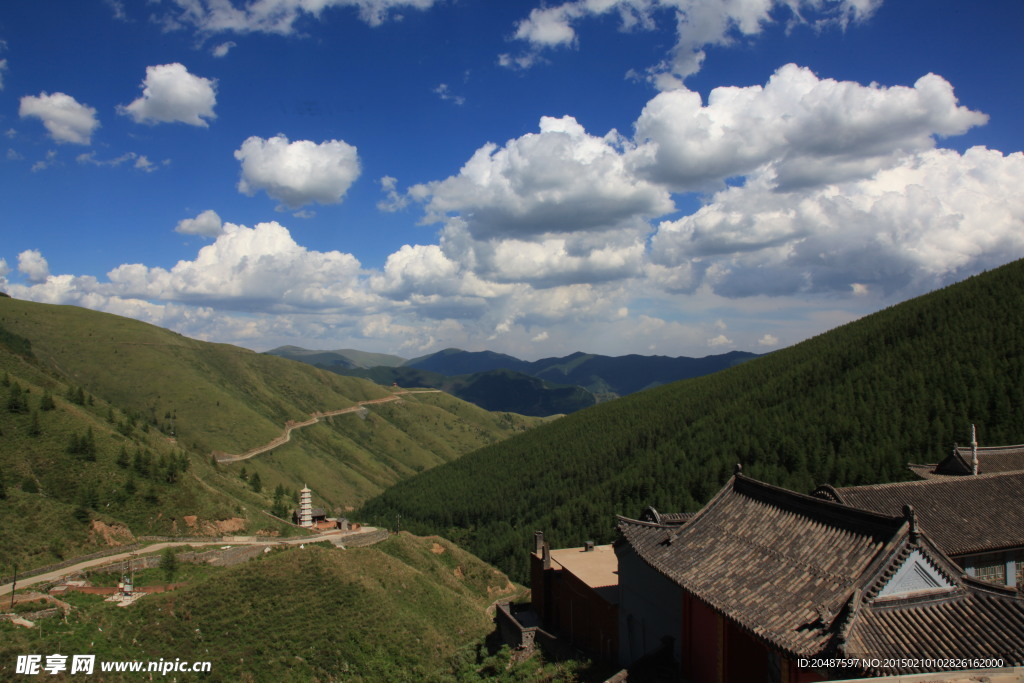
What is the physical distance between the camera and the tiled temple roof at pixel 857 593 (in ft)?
45.3

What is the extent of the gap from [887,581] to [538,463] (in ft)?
401

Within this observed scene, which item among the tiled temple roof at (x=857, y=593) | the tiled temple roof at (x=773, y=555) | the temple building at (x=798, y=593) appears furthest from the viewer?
the tiled temple roof at (x=773, y=555)

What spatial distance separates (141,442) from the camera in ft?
258

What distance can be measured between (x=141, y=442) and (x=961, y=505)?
290 feet

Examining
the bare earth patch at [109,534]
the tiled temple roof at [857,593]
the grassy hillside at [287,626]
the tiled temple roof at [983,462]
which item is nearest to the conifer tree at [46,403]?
the bare earth patch at [109,534]

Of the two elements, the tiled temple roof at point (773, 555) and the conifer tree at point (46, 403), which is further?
the conifer tree at point (46, 403)

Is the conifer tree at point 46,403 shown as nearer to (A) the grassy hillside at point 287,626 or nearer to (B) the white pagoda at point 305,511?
(B) the white pagoda at point 305,511

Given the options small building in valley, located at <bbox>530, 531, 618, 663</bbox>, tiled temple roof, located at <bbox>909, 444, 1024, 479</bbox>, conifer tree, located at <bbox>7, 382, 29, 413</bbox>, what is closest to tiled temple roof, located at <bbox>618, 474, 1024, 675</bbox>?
small building in valley, located at <bbox>530, 531, 618, 663</bbox>

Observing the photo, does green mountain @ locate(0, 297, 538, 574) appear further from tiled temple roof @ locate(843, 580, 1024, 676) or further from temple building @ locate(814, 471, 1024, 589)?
temple building @ locate(814, 471, 1024, 589)

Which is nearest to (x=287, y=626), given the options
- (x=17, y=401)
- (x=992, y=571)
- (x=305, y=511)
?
(x=992, y=571)

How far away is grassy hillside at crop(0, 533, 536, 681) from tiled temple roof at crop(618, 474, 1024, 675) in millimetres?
24191

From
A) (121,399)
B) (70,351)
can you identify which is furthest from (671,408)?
(70,351)

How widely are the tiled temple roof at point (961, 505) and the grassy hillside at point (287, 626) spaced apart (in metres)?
26.6

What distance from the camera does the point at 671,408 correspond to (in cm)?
13375
